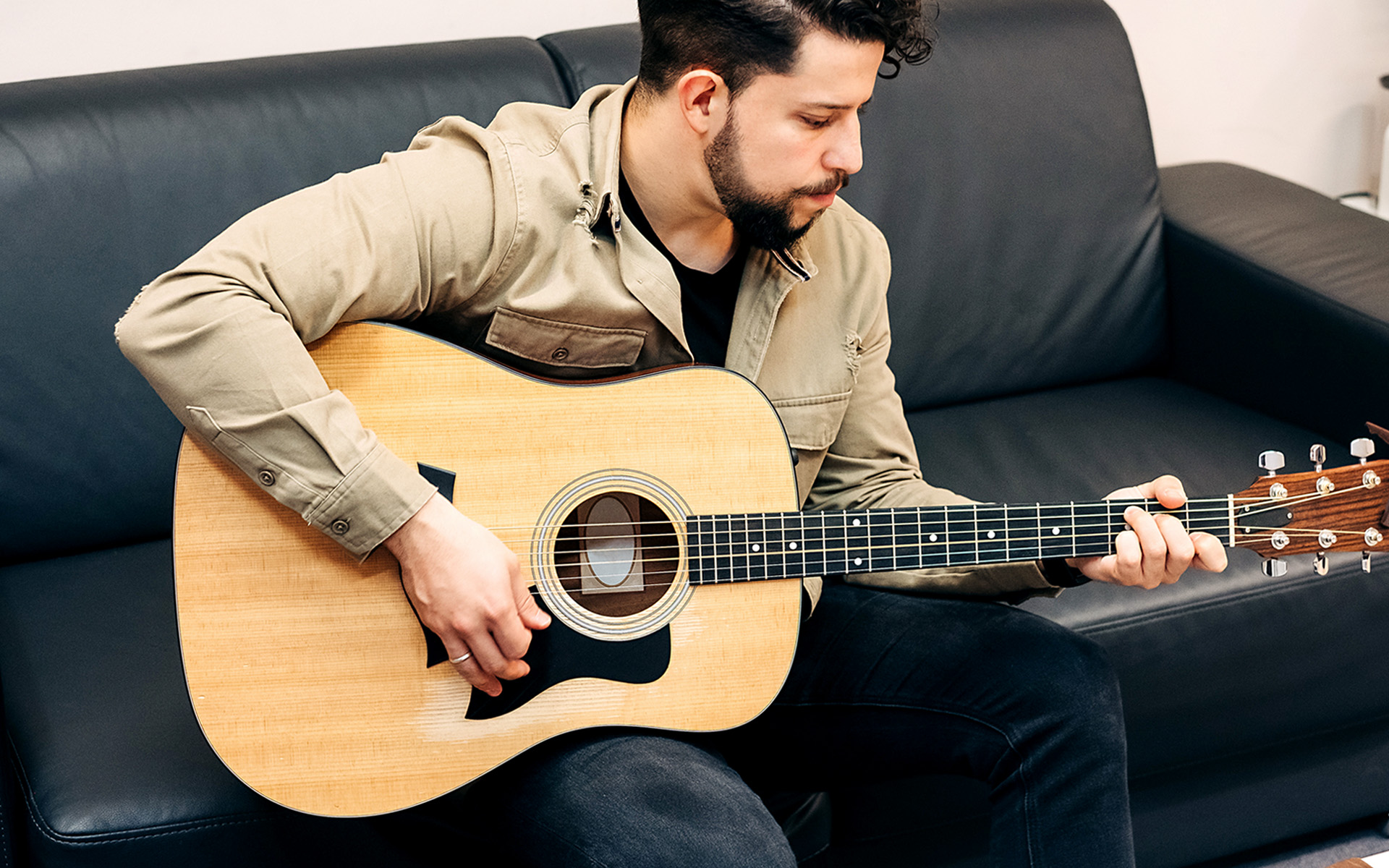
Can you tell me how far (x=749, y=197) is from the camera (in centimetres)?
129

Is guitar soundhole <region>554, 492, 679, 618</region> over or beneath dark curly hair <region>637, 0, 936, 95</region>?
beneath

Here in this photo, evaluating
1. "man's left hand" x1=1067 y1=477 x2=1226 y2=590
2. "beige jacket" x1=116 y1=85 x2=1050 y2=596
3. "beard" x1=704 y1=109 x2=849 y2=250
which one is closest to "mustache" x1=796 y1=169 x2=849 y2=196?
"beard" x1=704 y1=109 x2=849 y2=250

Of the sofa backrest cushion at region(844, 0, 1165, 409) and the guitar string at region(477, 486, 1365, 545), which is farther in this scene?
the sofa backrest cushion at region(844, 0, 1165, 409)

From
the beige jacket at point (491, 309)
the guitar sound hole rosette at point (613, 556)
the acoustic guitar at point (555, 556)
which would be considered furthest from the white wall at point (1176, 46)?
the guitar sound hole rosette at point (613, 556)

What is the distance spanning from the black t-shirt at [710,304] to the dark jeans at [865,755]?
31cm

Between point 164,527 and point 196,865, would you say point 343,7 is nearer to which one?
point 164,527

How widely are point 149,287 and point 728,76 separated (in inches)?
23.4

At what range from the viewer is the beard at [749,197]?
128 centimetres

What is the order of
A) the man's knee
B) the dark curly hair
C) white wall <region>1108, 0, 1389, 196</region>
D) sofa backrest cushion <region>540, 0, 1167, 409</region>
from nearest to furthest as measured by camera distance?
1. the man's knee
2. the dark curly hair
3. sofa backrest cushion <region>540, 0, 1167, 409</region>
4. white wall <region>1108, 0, 1389, 196</region>

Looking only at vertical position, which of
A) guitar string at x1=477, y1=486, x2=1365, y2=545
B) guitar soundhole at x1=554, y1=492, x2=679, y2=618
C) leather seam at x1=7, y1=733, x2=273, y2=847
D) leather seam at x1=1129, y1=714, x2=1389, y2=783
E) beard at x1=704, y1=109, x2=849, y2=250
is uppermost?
beard at x1=704, y1=109, x2=849, y2=250

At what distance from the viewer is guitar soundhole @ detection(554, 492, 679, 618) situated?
1238 millimetres

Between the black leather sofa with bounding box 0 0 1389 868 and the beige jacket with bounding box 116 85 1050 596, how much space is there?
0.34 meters

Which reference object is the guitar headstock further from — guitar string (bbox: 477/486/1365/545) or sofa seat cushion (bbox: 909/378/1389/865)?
sofa seat cushion (bbox: 909/378/1389/865)

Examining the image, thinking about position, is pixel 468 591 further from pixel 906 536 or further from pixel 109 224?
pixel 109 224
